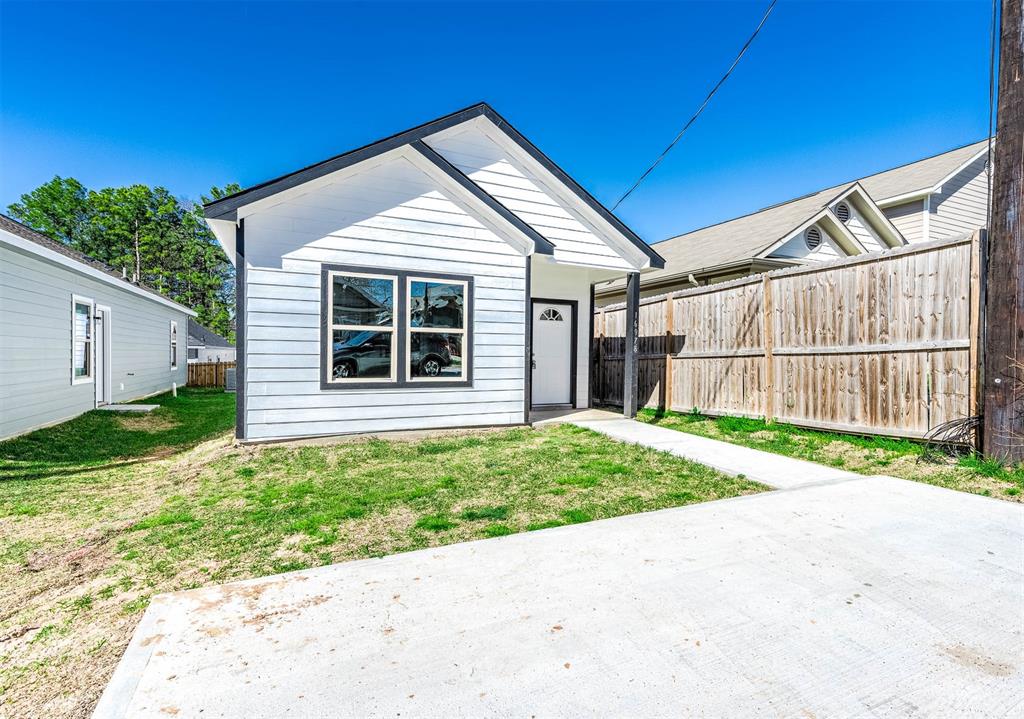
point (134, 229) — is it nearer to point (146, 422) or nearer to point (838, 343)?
point (146, 422)

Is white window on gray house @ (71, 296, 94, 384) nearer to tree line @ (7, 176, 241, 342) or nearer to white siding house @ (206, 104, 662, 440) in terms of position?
white siding house @ (206, 104, 662, 440)

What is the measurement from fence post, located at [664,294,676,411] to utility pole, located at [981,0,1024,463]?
4.83 m

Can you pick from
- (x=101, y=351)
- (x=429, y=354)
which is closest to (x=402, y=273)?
(x=429, y=354)

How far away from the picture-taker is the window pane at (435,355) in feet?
22.9

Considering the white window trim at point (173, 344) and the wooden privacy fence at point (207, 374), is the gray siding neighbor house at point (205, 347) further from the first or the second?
the white window trim at point (173, 344)

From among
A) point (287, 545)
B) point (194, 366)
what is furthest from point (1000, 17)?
point (194, 366)

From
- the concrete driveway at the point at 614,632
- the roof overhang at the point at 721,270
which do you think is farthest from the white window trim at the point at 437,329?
the roof overhang at the point at 721,270

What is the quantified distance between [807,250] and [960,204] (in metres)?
7.58

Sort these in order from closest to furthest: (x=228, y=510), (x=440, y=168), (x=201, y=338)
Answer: (x=228, y=510)
(x=440, y=168)
(x=201, y=338)

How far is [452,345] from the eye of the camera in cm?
723

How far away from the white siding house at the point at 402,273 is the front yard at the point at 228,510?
0.65 m

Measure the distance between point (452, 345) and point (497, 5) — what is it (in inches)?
347

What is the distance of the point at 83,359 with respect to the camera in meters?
10.8

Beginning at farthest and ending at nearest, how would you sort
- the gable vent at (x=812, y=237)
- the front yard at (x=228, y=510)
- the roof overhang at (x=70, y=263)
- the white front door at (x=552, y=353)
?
the gable vent at (x=812, y=237) → the white front door at (x=552, y=353) → the roof overhang at (x=70, y=263) → the front yard at (x=228, y=510)
